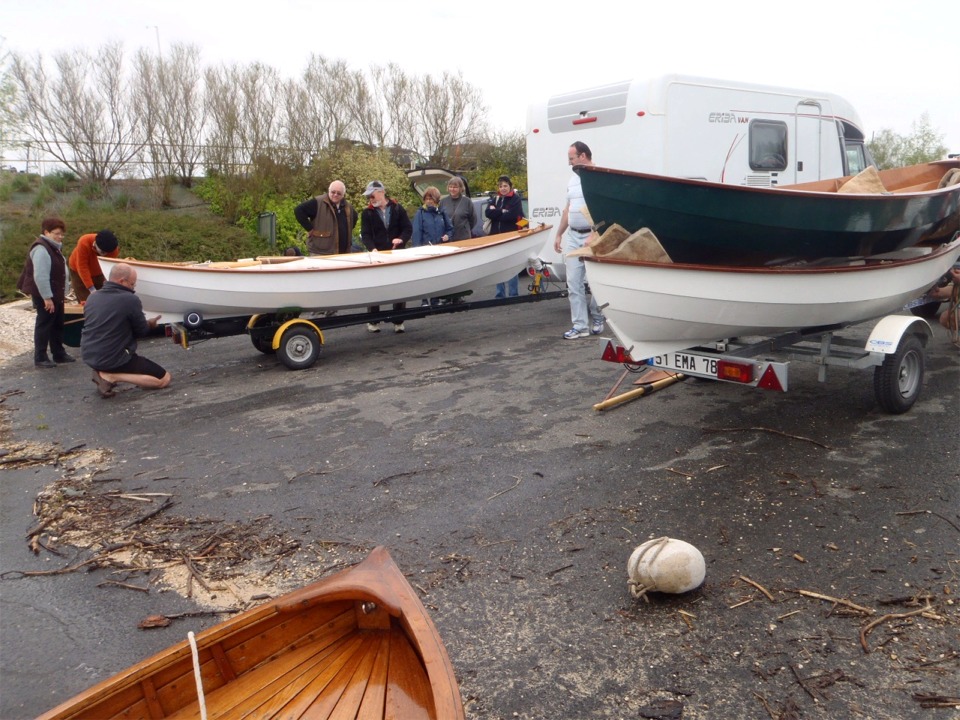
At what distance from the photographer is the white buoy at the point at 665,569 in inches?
124

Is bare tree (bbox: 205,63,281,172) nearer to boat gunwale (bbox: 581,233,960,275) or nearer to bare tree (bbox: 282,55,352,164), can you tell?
bare tree (bbox: 282,55,352,164)

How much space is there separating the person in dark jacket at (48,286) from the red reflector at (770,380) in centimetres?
745

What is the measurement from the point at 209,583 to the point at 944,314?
752 cm

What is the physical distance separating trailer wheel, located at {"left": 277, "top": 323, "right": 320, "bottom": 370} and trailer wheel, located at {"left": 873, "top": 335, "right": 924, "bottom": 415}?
5.31m

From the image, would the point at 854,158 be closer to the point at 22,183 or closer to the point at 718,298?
the point at 718,298

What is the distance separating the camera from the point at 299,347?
26.0 feet

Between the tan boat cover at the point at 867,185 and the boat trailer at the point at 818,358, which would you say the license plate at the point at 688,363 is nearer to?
the boat trailer at the point at 818,358

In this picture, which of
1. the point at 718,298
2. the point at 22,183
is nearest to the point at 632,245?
the point at 718,298

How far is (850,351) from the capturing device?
5180 mm

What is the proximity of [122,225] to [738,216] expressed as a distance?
1357cm

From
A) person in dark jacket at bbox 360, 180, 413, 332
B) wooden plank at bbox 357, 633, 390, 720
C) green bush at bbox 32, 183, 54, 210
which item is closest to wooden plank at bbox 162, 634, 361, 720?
wooden plank at bbox 357, 633, 390, 720

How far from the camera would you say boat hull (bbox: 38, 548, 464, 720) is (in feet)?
6.68

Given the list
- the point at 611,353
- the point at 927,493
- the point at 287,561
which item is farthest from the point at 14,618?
the point at 927,493

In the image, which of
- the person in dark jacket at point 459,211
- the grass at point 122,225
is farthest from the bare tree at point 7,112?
the person in dark jacket at point 459,211
